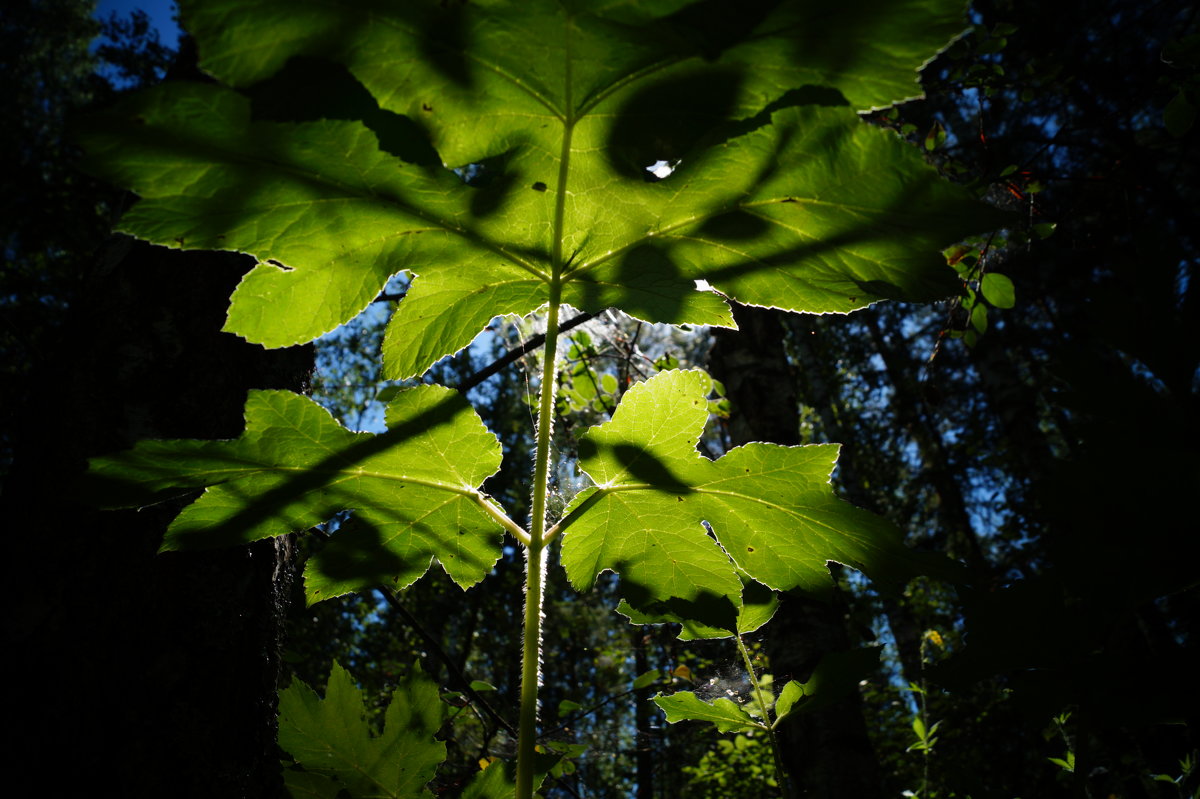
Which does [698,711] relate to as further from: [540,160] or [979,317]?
[979,317]

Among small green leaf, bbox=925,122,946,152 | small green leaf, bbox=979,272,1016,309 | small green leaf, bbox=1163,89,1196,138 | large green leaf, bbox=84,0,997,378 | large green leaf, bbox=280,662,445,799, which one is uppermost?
small green leaf, bbox=925,122,946,152

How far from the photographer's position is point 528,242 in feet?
2.27

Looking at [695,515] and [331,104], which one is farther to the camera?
[695,515]

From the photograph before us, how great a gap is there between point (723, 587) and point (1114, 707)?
1.19ft

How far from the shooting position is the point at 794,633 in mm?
3061

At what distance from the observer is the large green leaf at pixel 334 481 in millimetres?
634

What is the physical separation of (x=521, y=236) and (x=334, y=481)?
1.05 feet

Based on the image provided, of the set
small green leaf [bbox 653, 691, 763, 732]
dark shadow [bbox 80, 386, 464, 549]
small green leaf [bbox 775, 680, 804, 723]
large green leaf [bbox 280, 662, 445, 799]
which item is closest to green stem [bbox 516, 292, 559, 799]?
dark shadow [bbox 80, 386, 464, 549]

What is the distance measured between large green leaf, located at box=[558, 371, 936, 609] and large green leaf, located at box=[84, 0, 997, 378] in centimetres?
12

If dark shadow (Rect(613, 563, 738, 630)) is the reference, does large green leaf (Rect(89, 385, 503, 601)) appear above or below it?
above

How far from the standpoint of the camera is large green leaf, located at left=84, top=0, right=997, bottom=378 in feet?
1.76

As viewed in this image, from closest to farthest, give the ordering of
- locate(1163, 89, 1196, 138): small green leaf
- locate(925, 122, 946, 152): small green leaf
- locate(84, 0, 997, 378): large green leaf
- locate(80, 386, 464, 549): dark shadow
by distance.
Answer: locate(84, 0, 997, 378): large green leaf, locate(80, 386, 464, 549): dark shadow, locate(1163, 89, 1196, 138): small green leaf, locate(925, 122, 946, 152): small green leaf

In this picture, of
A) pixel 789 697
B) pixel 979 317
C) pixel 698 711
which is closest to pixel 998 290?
pixel 979 317

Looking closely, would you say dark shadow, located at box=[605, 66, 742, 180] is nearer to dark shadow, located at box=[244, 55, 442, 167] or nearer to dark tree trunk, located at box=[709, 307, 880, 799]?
dark shadow, located at box=[244, 55, 442, 167]
